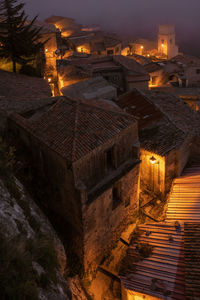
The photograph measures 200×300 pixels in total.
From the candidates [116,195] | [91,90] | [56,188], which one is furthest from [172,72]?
[56,188]

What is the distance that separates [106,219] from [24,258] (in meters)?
7.84

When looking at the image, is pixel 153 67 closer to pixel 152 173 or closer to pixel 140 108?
pixel 140 108

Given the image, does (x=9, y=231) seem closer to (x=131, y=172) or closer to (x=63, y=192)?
(x=63, y=192)

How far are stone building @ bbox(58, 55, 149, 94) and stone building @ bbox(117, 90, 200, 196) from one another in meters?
8.49

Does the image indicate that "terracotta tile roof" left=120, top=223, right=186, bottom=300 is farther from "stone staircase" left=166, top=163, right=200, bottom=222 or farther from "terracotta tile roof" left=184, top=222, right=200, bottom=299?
"stone staircase" left=166, top=163, right=200, bottom=222

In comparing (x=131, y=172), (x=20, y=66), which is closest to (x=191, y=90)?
(x=20, y=66)

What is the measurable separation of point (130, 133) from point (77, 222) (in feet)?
16.7

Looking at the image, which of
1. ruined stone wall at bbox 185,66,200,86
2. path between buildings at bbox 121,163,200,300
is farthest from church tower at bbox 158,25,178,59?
path between buildings at bbox 121,163,200,300

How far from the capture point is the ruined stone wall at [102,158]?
464 inches

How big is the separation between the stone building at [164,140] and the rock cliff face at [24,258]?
9.68 meters

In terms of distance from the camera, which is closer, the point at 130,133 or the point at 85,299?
the point at 85,299

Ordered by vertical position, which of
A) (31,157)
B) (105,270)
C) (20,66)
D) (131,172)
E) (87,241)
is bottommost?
(105,270)

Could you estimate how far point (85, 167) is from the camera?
1192 cm

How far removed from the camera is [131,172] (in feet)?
47.1
